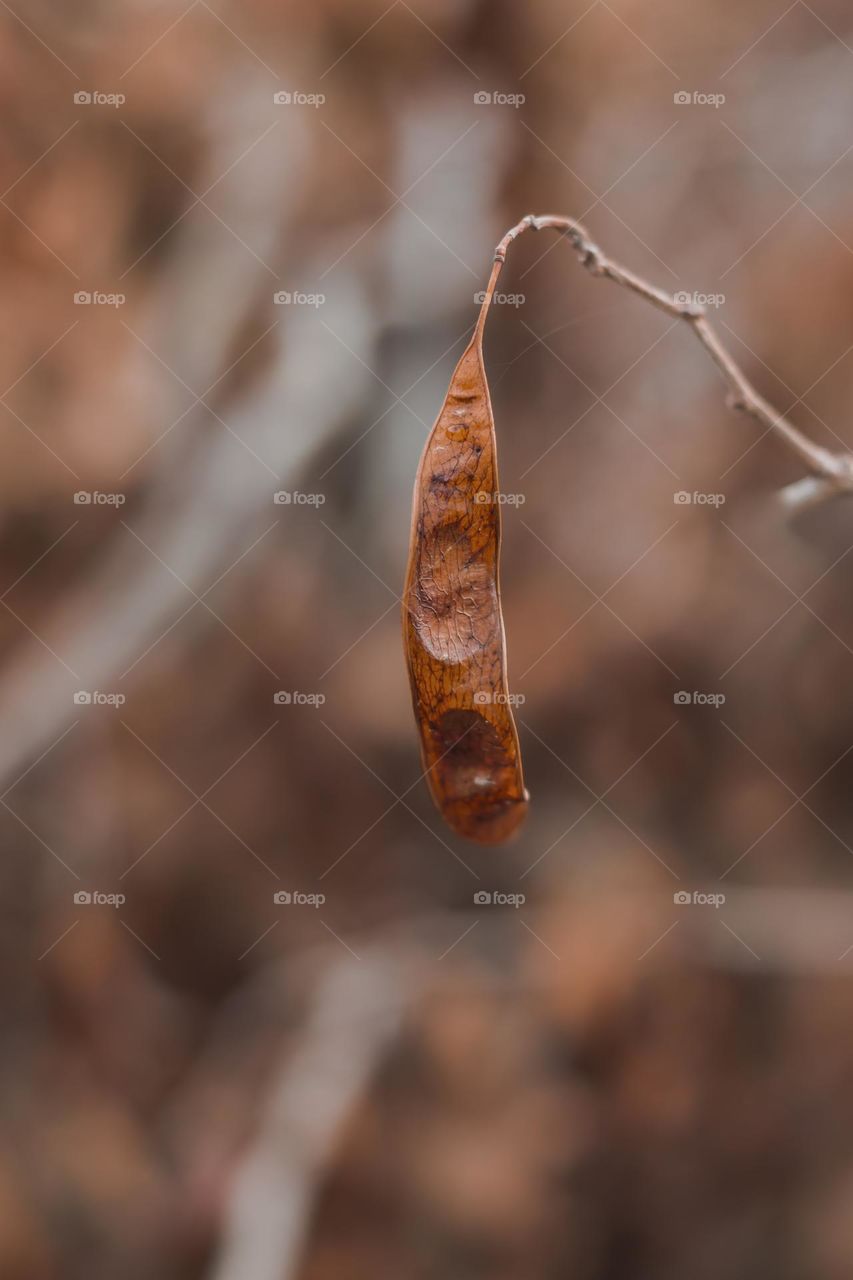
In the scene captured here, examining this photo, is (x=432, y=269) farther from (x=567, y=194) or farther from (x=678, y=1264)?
(x=678, y=1264)

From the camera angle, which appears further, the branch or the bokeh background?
the bokeh background

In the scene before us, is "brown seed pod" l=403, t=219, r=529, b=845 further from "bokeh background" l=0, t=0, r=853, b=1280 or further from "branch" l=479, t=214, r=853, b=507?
"bokeh background" l=0, t=0, r=853, b=1280

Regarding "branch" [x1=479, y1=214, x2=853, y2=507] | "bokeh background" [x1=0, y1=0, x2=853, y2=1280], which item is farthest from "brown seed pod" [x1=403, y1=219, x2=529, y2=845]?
"bokeh background" [x1=0, y1=0, x2=853, y2=1280]

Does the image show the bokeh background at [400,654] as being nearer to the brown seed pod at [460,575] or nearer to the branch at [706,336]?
the branch at [706,336]

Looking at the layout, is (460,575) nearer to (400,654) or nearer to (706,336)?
(706,336)

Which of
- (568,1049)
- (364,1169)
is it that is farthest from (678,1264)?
(364,1169)

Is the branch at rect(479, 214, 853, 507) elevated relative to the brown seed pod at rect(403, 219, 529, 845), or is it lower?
elevated
